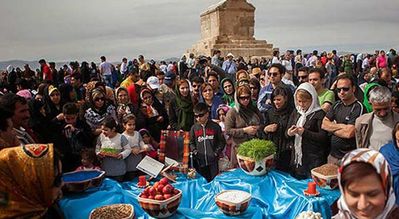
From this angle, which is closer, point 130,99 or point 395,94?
point 395,94

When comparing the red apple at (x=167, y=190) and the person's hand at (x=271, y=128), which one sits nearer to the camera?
the red apple at (x=167, y=190)

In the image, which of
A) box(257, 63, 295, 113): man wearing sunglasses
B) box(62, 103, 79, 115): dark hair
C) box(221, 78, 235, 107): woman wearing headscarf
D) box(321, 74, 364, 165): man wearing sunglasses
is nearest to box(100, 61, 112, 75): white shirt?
box(221, 78, 235, 107): woman wearing headscarf

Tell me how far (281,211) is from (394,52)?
15118 mm

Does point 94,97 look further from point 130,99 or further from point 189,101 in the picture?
point 189,101

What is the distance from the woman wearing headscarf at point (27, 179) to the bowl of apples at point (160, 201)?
868mm

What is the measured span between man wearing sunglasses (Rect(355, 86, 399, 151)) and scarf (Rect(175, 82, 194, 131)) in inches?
104

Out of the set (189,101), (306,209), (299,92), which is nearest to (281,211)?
(306,209)

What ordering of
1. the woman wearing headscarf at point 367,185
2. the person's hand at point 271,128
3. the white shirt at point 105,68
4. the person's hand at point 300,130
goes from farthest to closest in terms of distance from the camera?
the white shirt at point 105,68
the person's hand at point 271,128
the person's hand at point 300,130
the woman wearing headscarf at point 367,185

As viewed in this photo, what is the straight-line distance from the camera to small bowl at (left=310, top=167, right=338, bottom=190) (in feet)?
11.9

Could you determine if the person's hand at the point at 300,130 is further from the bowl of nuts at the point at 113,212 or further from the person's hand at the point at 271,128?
the bowl of nuts at the point at 113,212

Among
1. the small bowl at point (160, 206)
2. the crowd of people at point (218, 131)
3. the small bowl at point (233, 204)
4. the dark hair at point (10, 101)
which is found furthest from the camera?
the dark hair at point (10, 101)

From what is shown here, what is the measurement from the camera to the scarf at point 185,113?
581cm

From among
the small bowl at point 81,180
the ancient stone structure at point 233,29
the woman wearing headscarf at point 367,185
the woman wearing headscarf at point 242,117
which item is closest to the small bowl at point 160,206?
the small bowl at point 81,180

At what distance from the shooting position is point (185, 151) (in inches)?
190
